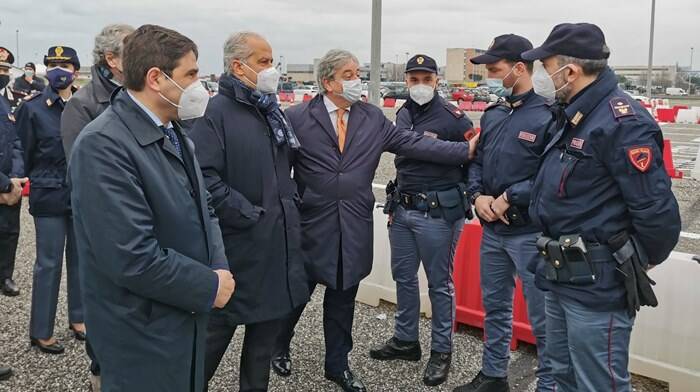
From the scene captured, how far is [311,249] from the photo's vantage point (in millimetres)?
3564

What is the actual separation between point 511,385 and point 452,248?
940mm

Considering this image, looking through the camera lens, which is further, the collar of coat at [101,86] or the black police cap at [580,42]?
the collar of coat at [101,86]

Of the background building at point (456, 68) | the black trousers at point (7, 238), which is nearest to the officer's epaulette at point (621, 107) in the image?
the black trousers at point (7, 238)

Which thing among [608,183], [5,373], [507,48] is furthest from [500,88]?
[5,373]

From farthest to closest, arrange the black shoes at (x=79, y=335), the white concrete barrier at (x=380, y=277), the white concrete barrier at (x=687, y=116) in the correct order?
the white concrete barrier at (x=687, y=116) → the white concrete barrier at (x=380, y=277) → the black shoes at (x=79, y=335)

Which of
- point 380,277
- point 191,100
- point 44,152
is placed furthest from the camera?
point 380,277

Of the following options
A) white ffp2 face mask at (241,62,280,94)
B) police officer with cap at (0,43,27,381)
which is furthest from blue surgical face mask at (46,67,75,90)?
white ffp2 face mask at (241,62,280,94)

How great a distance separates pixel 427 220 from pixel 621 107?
64.8 inches

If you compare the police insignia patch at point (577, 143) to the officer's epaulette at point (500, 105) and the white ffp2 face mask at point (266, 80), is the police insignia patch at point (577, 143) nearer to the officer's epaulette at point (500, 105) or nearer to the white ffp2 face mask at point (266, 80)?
the officer's epaulette at point (500, 105)

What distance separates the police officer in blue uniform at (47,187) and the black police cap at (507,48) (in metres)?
2.83

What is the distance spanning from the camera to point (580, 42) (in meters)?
2.61

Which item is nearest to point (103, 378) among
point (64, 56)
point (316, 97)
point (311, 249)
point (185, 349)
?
point (185, 349)

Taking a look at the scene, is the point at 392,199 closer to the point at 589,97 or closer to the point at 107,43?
the point at 589,97

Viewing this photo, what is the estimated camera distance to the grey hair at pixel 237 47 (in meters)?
3.09
